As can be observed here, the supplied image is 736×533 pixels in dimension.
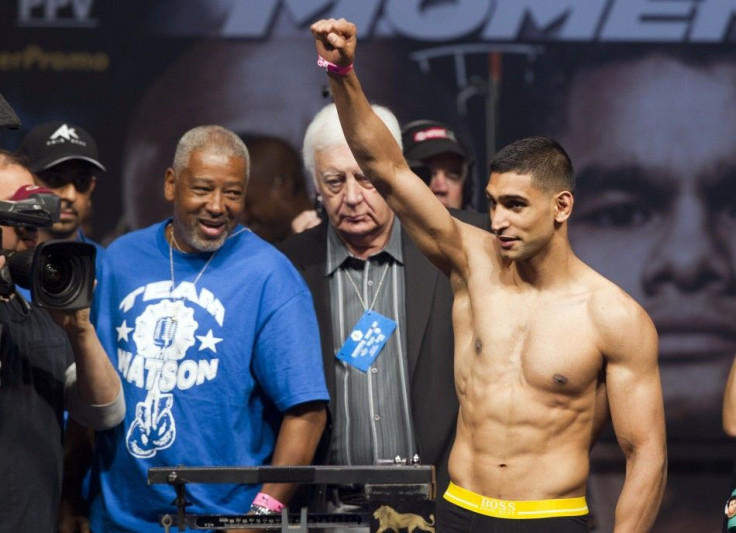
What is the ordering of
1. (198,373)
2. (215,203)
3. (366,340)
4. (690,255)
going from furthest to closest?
1. (690,255)
2. (366,340)
3. (215,203)
4. (198,373)

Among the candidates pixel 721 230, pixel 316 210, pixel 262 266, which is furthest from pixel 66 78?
pixel 721 230

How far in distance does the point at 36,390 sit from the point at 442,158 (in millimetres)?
1640

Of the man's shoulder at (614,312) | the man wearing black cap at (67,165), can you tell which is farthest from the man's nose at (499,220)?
the man wearing black cap at (67,165)

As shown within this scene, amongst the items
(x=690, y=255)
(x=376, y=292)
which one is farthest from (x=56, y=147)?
(x=690, y=255)

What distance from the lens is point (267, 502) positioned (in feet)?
9.98

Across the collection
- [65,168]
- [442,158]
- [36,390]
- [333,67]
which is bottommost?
[36,390]

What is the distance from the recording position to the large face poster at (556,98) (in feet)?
14.5

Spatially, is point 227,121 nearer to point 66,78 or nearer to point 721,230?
point 66,78

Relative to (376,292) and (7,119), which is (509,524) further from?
(7,119)

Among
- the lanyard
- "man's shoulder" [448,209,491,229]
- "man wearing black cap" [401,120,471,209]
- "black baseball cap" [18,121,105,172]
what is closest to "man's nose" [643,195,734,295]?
"man wearing black cap" [401,120,471,209]

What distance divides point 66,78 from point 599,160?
1885 millimetres

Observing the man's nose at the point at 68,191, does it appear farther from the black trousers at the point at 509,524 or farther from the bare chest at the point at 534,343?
the black trousers at the point at 509,524

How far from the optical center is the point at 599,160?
14.5 feet

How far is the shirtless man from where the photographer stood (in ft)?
9.48
